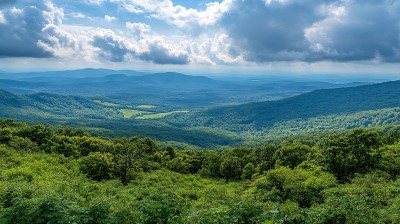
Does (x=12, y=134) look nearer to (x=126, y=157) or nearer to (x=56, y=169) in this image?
(x=56, y=169)

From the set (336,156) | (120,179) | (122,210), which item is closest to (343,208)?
(122,210)

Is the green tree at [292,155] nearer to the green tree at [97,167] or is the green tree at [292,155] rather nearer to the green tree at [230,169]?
the green tree at [230,169]

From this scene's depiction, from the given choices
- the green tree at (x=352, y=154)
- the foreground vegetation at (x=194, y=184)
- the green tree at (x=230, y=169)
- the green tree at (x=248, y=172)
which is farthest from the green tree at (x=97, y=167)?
the green tree at (x=352, y=154)

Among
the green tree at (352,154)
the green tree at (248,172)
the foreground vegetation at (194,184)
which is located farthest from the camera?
the green tree at (248,172)

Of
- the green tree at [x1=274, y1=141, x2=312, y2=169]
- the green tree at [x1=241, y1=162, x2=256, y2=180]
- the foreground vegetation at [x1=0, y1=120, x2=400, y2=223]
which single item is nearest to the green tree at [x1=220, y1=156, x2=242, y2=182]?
the foreground vegetation at [x1=0, y1=120, x2=400, y2=223]

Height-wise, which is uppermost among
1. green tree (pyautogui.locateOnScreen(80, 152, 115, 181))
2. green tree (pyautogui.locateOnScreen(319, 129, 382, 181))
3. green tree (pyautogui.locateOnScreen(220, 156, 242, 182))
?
green tree (pyautogui.locateOnScreen(319, 129, 382, 181))

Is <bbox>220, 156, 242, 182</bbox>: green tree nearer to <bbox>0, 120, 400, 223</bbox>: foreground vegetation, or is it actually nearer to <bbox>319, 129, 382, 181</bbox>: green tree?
<bbox>0, 120, 400, 223</bbox>: foreground vegetation

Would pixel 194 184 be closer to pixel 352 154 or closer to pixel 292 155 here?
pixel 292 155

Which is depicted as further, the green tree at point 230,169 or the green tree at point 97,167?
the green tree at point 230,169

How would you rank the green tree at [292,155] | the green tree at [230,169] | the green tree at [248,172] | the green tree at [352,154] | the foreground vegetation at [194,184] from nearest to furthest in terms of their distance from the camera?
the foreground vegetation at [194,184] → the green tree at [352,154] → the green tree at [292,155] → the green tree at [248,172] → the green tree at [230,169]
